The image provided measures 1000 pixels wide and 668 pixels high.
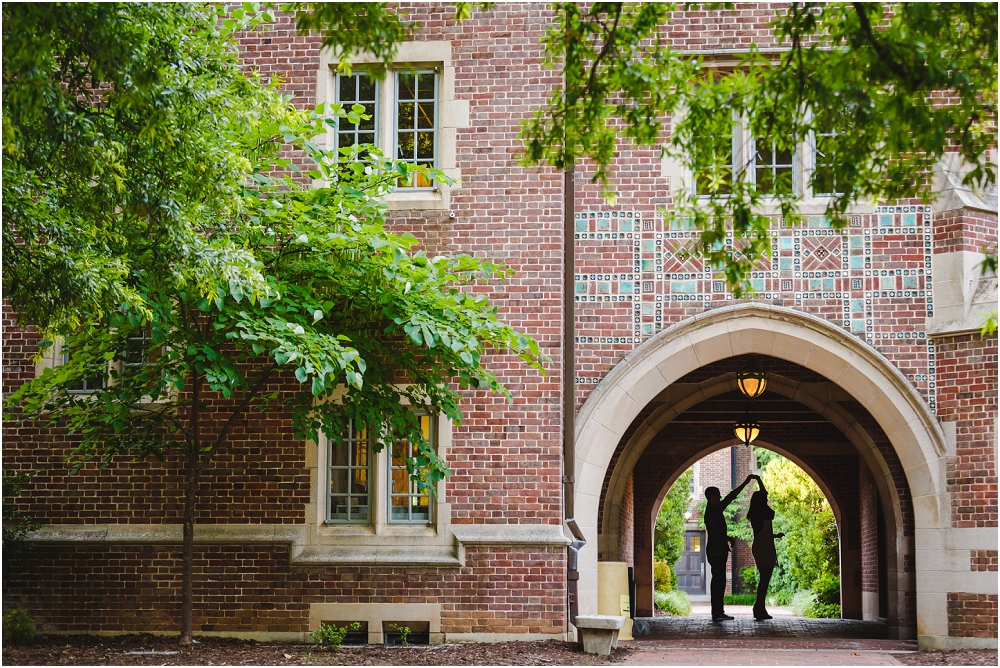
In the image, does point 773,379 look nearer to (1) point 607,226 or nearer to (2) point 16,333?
(1) point 607,226

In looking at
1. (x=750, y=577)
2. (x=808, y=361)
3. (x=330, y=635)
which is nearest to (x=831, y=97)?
(x=808, y=361)

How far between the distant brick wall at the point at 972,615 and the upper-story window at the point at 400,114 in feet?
23.4

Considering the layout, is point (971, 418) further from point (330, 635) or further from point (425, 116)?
point (330, 635)

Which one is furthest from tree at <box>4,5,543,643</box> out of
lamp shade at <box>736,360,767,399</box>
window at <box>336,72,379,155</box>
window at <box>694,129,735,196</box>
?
lamp shade at <box>736,360,767,399</box>

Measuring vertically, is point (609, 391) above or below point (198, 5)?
below

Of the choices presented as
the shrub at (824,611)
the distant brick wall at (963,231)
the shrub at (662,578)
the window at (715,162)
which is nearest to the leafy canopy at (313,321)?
the window at (715,162)

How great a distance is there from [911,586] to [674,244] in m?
5.37

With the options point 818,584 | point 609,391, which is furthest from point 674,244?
point 818,584

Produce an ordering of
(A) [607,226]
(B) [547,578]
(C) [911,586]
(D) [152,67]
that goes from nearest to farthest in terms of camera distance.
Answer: (D) [152,67] → (B) [547,578] → (A) [607,226] → (C) [911,586]

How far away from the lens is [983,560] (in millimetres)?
11547

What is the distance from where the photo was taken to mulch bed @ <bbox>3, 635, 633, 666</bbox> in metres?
10.0

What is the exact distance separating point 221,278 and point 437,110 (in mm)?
4677

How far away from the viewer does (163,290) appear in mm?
9594

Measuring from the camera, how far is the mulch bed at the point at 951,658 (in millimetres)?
10594
